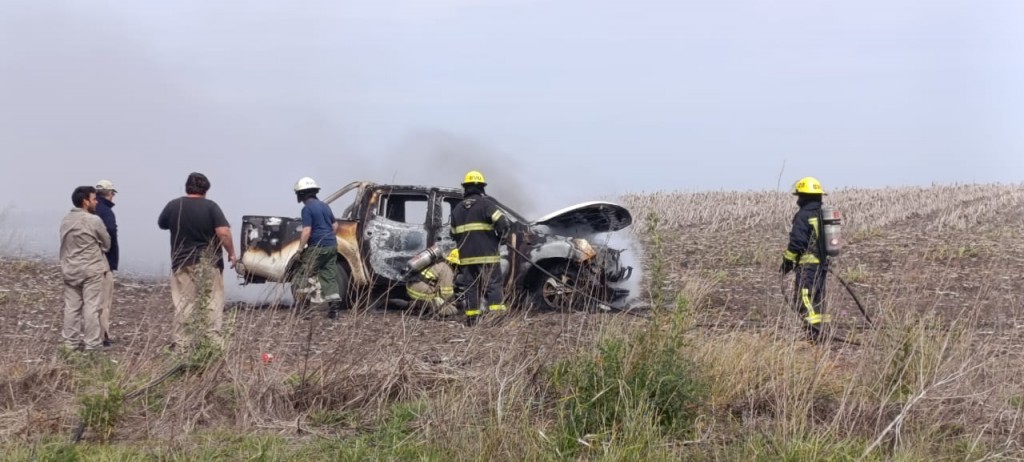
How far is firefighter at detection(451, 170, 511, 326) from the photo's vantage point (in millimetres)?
9182

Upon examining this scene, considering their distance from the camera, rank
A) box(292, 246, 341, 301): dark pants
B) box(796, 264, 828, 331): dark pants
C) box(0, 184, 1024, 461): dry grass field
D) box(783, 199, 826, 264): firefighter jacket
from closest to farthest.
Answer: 1. box(0, 184, 1024, 461): dry grass field
2. box(796, 264, 828, 331): dark pants
3. box(783, 199, 826, 264): firefighter jacket
4. box(292, 246, 341, 301): dark pants

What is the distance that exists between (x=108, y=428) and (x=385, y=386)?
1593 mm

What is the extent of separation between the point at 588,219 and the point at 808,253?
3.30 meters

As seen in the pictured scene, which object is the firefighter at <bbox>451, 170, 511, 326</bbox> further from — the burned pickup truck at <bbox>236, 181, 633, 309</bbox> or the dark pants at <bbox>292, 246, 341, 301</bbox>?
the dark pants at <bbox>292, 246, 341, 301</bbox>

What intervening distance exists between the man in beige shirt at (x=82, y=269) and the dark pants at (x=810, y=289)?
19.3ft

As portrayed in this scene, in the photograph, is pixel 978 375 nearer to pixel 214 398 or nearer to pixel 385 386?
pixel 385 386

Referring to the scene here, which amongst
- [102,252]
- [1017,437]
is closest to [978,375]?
[1017,437]

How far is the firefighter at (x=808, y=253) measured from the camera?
25.4ft

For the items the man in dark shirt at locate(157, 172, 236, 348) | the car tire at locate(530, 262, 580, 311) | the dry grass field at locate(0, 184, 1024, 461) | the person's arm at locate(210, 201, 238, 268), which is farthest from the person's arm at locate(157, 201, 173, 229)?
the car tire at locate(530, 262, 580, 311)

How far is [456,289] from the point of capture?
10.0 meters

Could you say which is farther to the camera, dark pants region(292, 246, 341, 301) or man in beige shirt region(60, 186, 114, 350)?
dark pants region(292, 246, 341, 301)

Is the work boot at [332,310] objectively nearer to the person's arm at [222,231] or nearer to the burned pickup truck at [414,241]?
the burned pickup truck at [414,241]

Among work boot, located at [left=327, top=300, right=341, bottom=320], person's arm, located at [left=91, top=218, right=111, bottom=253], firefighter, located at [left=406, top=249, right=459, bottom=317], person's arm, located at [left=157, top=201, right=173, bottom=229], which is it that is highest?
person's arm, located at [left=157, top=201, right=173, bottom=229]

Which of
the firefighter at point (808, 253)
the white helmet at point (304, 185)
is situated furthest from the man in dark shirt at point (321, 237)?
the firefighter at point (808, 253)
